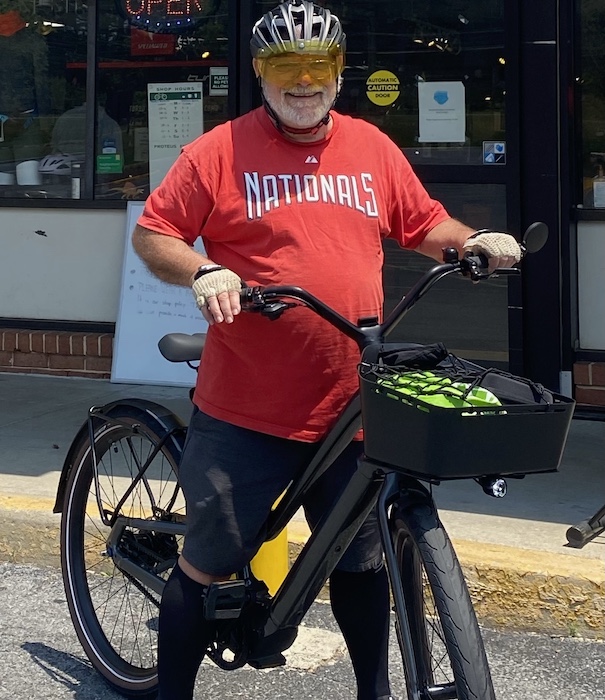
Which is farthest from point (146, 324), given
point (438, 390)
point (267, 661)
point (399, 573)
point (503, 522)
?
point (438, 390)

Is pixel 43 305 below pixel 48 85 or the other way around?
below

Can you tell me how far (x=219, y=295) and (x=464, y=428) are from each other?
593mm

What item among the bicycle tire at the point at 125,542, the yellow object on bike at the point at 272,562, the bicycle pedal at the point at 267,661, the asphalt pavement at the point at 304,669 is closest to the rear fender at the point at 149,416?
the bicycle tire at the point at 125,542

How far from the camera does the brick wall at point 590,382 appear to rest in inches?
240

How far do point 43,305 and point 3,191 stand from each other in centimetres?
77

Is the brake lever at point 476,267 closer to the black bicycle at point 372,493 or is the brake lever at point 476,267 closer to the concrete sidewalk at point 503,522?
the black bicycle at point 372,493

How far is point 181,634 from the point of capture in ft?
9.77

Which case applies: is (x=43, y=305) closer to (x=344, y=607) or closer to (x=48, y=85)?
(x=48, y=85)

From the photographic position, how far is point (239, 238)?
2.82m

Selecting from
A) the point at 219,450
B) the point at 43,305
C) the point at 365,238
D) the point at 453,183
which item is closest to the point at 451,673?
the point at 219,450

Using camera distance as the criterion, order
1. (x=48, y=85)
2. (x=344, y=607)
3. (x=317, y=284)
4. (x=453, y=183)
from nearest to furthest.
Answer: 1. (x=317, y=284)
2. (x=344, y=607)
3. (x=453, y=183)
4. (x=48, y=85)

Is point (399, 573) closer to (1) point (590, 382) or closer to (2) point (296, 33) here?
(2) point (296, 33)

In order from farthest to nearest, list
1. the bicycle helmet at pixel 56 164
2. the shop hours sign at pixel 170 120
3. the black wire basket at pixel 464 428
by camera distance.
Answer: the bicycle helmet at pixel 56 164 < the shop hours sign at pixel 170 120 < the black wire basket at pixel 464 428

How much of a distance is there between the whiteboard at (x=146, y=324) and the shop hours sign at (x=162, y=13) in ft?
3.69
